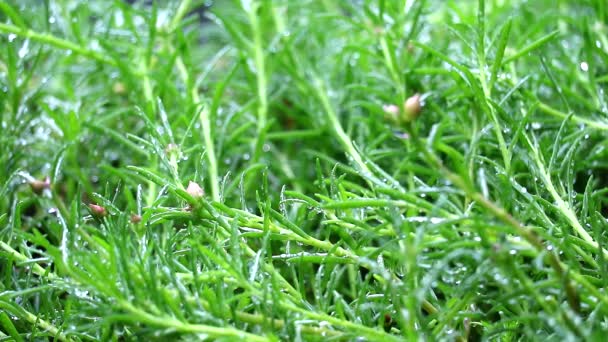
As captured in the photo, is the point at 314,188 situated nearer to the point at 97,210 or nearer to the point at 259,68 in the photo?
the point at 259,68

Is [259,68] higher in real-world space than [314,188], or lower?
higher

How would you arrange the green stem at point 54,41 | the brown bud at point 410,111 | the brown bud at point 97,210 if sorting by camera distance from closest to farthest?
the brown bud at point 410,111 < the brown bud at point 97,210 < the green stem at point 54,41

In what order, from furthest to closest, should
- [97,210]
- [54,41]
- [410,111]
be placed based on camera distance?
[54,41] → [97,210] → [410,111]

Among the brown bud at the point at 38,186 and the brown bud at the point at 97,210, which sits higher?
the brown bud at the point at 38,186

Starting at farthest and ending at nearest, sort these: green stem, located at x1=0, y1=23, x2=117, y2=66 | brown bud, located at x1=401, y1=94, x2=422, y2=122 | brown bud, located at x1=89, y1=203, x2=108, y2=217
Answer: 1. green stem, located at x1=0, y1=23, x2=117, y2=66
2. brown bud, located at x1=89, y1=203, x2=108, y2=217
3. brown bud, located at x1=401, y1=94, x2=422, y2=122

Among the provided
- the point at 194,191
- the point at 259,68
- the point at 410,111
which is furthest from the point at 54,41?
the point at 410,111

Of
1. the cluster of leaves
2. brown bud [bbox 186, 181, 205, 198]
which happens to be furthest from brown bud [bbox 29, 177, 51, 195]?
brown bud [bbox 186, 181, 205, 198]

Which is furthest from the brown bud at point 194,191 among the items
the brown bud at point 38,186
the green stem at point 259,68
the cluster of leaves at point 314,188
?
the green stem at point 259,68

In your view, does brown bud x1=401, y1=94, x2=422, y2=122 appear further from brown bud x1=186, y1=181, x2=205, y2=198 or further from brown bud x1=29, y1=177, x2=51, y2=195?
brown bud x1=29, y1=177, x2=51, y2=195

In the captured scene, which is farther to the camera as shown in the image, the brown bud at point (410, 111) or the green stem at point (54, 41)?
the green stem at point (54, 41)

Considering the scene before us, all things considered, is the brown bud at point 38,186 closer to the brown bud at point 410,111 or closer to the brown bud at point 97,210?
the brown bud at point 97,210
